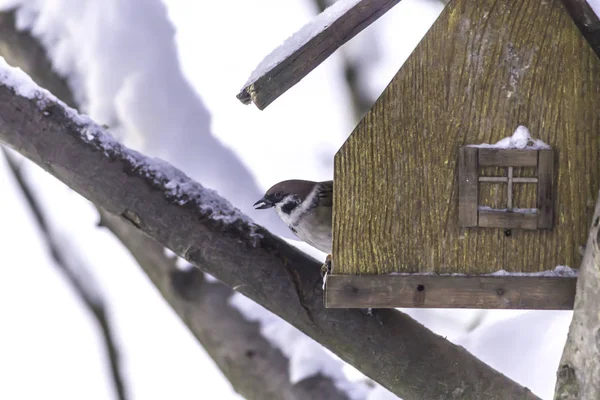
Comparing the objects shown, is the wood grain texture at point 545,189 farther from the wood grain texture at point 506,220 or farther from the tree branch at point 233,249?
the tree branch at point 233,249

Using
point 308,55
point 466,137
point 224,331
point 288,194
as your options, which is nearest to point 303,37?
point 308,55

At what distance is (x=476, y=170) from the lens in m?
1.71

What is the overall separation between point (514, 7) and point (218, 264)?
114cm

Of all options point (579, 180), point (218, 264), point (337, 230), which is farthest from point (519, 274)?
point (218, 264)

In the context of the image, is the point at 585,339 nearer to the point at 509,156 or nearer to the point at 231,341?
the point at 509,156

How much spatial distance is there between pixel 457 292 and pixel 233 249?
80 centimetres

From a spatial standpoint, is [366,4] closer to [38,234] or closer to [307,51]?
[307,51]

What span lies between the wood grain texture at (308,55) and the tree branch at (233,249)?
0.76m

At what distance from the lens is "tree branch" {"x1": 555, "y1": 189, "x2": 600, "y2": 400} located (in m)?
1.51

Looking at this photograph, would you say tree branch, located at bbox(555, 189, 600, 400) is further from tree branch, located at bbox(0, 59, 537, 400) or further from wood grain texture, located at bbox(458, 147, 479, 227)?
tree branch, located at bbox(0, 59, 537, 400)

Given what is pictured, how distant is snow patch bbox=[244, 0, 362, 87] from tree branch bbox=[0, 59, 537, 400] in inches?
28.8

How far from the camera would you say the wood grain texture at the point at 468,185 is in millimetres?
1712

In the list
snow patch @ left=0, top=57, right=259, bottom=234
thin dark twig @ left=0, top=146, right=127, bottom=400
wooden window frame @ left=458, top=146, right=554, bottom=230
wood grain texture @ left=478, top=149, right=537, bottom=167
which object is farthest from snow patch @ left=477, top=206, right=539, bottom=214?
thin dark twig @ left=0, top=146, right=127, bottom=400

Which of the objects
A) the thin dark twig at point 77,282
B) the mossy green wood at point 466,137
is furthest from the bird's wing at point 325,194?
the thin dark twig at point 77,282
